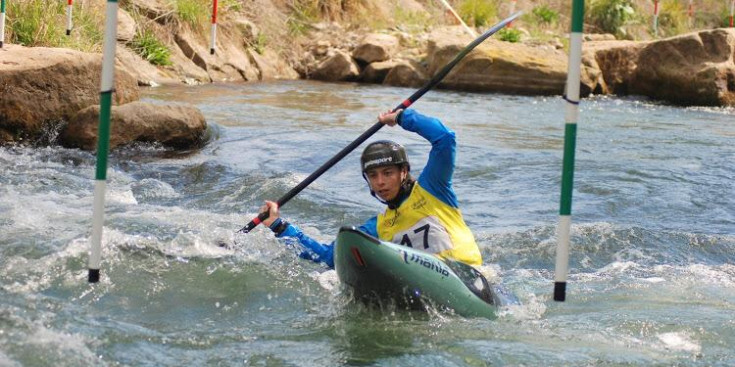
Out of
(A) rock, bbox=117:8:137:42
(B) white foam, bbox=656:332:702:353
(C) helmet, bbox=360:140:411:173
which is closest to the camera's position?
(B) white foam, bbox=656:332:702:353

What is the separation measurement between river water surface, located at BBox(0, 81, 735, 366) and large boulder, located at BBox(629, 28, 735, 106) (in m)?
2.89

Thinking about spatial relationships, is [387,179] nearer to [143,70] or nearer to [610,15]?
[143,70]

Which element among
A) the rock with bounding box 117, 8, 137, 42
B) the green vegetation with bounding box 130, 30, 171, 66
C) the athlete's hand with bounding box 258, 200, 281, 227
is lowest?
the athlete's hand with bounding box 258, 200, 281, 227

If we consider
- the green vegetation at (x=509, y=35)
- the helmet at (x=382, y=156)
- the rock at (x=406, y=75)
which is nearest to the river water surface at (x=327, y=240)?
the helmet at (x=382, y=156)

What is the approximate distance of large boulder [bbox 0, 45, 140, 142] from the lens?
8844mm

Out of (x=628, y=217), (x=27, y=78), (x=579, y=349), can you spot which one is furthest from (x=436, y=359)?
(x=27, y=78)

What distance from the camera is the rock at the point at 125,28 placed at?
14.0 metres

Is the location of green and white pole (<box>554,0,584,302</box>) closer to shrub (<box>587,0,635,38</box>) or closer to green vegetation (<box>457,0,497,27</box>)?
green vegetation (<box>457,0,497,27</box>)

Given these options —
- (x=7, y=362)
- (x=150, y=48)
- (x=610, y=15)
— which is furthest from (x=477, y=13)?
(x=7, y=362)

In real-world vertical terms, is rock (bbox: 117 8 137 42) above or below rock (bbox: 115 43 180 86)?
above

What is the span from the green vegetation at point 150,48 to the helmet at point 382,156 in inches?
383

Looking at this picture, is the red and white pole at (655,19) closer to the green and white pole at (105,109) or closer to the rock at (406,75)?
the rock at (406,75)

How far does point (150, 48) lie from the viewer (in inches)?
563

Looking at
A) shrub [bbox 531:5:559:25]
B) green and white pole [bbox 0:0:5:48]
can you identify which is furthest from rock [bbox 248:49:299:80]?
green and white pole [bbox 0:0:5:48]
